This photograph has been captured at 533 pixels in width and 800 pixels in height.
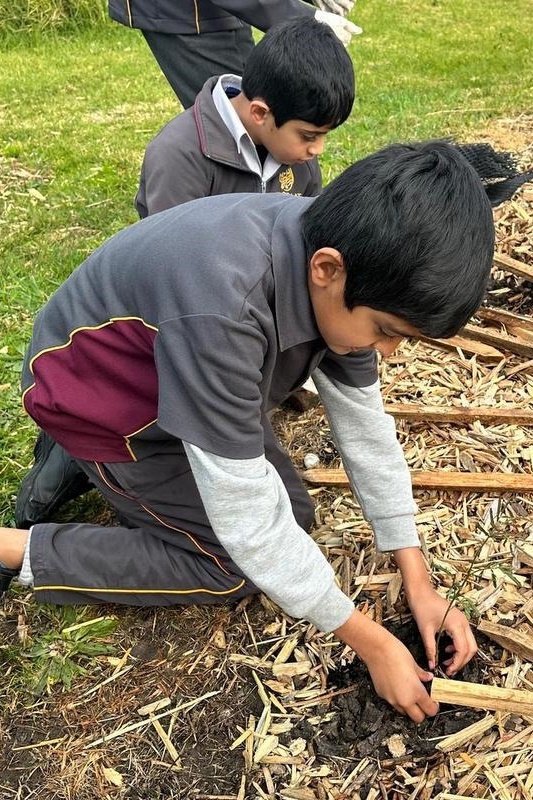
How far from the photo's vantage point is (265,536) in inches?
71.2

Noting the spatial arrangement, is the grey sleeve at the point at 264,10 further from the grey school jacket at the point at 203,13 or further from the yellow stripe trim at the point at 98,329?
the yellow stripe trim at the point at 98,329

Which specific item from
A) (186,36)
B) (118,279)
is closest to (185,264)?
(118,279)

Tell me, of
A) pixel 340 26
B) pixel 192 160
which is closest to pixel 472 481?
pixel 192 160

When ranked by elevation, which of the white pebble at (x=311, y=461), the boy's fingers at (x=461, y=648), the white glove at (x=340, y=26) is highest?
the white glove at (x=340, y=26)

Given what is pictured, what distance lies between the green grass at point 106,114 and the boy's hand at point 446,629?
1548 millimetres

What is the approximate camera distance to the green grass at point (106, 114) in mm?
4410

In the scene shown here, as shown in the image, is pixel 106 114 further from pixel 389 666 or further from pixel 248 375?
pixel 389 666

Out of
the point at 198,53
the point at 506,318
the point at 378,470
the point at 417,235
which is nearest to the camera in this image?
the point at 417,235

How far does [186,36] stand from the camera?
12.5 feet

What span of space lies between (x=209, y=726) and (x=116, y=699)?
0.29 m

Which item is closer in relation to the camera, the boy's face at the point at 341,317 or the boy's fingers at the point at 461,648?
the boy's face at the point at 341,317

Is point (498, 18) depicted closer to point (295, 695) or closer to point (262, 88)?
point (262, 88)

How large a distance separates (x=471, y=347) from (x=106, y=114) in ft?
16.9

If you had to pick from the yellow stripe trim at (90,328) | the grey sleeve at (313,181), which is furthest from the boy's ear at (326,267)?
the grey sleeve at (313,181)
